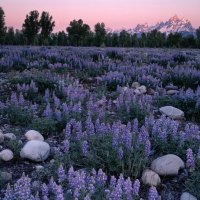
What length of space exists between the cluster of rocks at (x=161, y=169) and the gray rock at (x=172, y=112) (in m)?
2.49

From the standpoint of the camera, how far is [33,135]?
5793mm

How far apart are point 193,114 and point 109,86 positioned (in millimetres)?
3459

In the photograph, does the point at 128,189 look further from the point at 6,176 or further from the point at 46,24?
the point at 46,24

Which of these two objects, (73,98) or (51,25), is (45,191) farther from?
(51,25)

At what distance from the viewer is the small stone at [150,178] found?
4531mm

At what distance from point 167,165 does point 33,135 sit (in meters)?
2.15

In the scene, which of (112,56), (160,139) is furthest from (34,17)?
(160,139)

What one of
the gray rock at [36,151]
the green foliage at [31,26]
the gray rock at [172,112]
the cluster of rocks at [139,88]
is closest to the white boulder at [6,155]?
the gray rock at [36,151]

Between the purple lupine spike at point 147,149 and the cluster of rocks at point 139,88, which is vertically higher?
the purple lupine spike at point 147,149

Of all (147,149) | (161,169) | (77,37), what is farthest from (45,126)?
(77,37)

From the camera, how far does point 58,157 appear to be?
190 inches

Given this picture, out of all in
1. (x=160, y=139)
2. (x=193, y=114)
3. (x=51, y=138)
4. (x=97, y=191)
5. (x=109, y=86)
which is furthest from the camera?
(x=109, y=86)

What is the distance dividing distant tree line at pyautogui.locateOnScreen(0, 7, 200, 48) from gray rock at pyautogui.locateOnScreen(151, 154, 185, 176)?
6166cm

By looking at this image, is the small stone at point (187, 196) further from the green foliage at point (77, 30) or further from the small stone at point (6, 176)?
the green foliage at point (77, 30)
